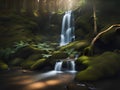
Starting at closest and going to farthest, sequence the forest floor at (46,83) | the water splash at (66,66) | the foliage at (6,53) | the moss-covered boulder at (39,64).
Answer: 1. the forest floor at (46,83)
2. the water splash at (66,66)
3. the moss-covered boulder at (39,64)
4. the foliage at (6,53)

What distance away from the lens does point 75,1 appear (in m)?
32.7

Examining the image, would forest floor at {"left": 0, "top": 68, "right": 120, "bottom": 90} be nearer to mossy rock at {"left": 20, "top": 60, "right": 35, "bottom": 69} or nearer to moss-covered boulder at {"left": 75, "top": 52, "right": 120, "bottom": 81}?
moss-covered boulder at {"left": 75, "top": 52, "right": 120, "bottom": 81}

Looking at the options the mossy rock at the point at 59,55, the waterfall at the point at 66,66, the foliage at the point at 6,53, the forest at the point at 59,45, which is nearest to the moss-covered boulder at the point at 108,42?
the forest at the point at 59,45

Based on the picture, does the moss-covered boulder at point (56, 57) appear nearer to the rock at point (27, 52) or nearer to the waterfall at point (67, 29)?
the rock at point (27, 52)

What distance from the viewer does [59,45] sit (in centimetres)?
2597

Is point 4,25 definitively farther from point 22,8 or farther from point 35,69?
point 35,69

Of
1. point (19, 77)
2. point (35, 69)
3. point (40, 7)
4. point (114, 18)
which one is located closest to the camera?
point (19, 77)

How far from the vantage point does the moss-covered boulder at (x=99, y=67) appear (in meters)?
13.0

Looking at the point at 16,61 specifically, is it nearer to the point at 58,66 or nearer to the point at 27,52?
the point at 27,52

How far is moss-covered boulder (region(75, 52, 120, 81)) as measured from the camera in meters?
13.0

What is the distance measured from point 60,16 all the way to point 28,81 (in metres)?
17.5

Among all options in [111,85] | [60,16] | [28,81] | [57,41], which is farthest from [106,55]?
[60,16]

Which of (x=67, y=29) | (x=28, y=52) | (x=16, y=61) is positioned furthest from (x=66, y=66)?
(x=67, y=29)

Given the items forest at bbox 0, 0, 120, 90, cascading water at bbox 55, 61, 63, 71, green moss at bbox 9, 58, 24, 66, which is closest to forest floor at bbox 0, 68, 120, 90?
forest at bbox 0, 0, 120, 90
